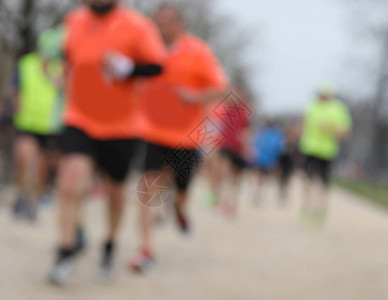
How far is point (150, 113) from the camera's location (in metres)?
5.59

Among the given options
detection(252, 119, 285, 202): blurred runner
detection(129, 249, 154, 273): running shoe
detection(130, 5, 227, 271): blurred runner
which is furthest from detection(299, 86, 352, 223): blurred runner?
detection(129, 249, 154, 273): running shoe

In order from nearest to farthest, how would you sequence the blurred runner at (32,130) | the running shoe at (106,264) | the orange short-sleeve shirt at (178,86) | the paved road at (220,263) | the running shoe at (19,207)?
the paved road at (220,263) < the running shoe at (106,264) < the orange short-sleeve shirt at (178,86) < the blurred runner at (32,130) < the running shoe at (19,207)

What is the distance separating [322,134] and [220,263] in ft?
14.5

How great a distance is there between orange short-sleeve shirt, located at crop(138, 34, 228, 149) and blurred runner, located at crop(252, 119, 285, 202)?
8497 mm

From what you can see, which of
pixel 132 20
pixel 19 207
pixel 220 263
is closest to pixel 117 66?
pixel 132 20

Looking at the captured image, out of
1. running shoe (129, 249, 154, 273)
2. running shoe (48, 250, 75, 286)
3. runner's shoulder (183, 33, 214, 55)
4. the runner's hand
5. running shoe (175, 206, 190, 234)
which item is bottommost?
running shoe (48, 250, 75, 286)

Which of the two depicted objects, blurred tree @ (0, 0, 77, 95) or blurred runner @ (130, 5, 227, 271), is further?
blurred tree @ (0, 0, 77, 95)

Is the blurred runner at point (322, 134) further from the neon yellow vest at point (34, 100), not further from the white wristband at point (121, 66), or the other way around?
the white wristband at point (121, 66)

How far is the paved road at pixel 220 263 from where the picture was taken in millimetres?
4484

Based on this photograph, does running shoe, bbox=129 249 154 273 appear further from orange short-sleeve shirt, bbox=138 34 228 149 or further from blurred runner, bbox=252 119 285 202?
blurred runner, bbox=252 119 285 202

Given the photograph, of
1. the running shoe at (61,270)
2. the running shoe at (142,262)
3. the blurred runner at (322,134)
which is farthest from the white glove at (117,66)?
the blurred runner at (322,134)

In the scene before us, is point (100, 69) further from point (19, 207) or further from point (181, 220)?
point (19, 207)

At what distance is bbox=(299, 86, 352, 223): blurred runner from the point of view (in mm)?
9656

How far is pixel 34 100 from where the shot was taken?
7609mm
